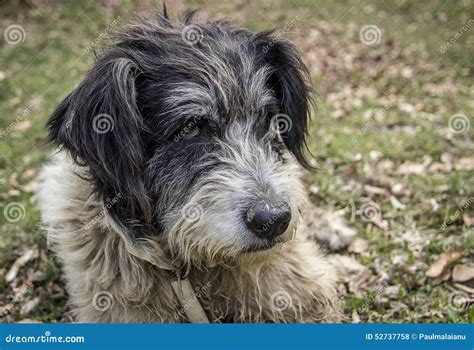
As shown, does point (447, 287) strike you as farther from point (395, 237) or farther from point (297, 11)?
point (297, 11)

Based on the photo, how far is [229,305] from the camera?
399cm

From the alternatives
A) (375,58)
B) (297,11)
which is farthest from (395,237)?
(297,11)

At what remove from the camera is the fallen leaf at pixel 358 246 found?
5.00 m
